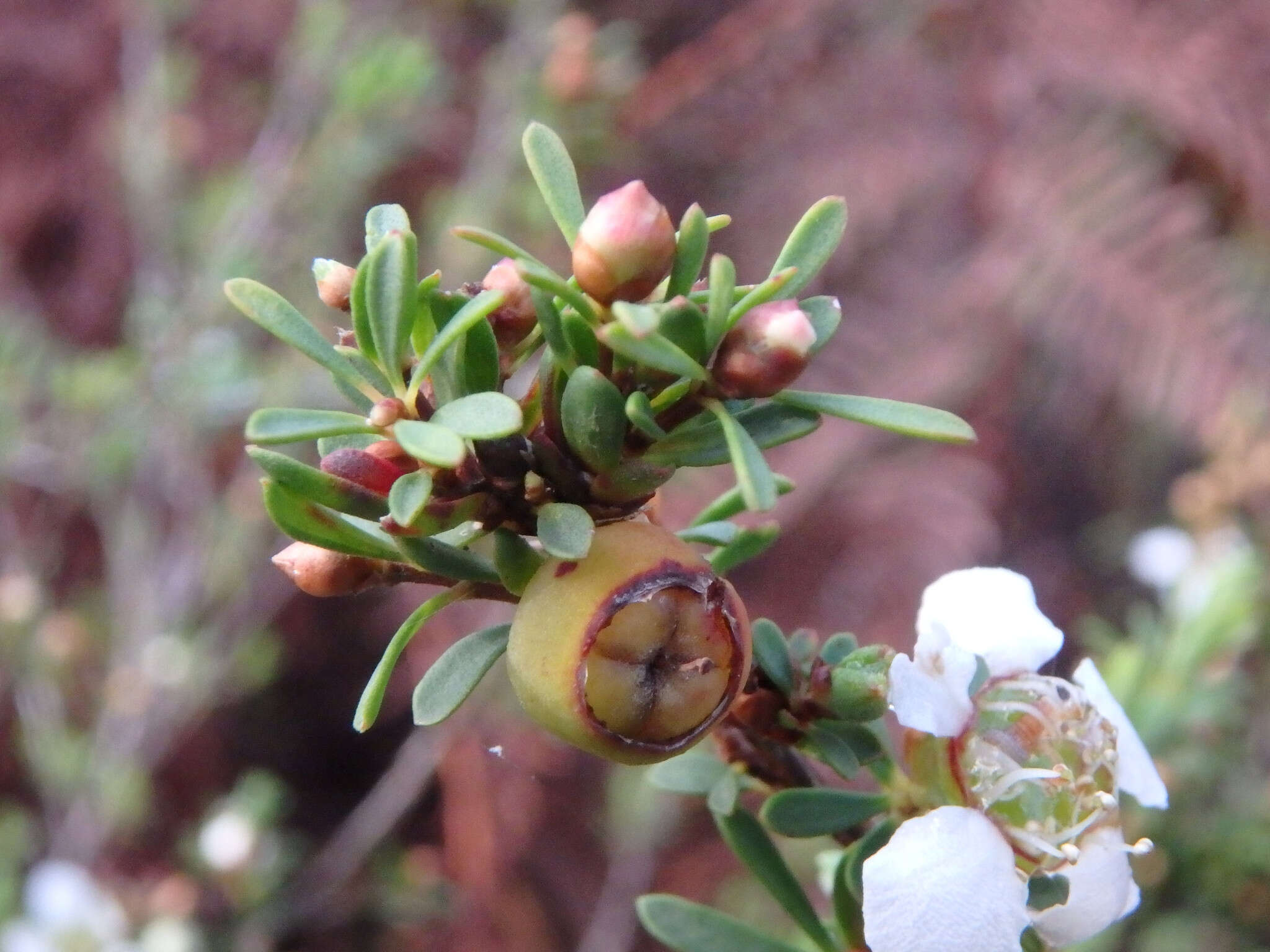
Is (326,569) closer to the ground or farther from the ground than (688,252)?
closer to the ground

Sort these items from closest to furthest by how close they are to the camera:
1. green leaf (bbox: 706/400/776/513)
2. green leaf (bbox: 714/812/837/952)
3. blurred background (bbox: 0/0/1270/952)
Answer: green leaf (bbox: 706/400/776/513) < green leaf (bbox: 714/812/837/952) < blurred background (bbox: 0/0/1270/952)

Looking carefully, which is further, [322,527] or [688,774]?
[688,774]

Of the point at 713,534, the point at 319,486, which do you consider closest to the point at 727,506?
the point at 713,534

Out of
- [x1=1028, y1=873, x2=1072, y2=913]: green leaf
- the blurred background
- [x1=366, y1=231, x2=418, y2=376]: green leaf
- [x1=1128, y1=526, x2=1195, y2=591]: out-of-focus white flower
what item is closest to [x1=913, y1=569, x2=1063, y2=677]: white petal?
[x1=1028, y1=873, x2=1072, y2=913]: green leaf

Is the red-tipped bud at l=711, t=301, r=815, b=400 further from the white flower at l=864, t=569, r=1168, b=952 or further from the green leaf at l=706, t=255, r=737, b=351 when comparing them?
the white flower at l=864, t=569, r=1168, b=952

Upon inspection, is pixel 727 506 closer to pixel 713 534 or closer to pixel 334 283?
pixel 713 534

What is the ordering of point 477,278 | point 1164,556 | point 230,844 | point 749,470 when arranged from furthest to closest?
point 477,278 < point 1164,556 < point 230,844 < point 749,470

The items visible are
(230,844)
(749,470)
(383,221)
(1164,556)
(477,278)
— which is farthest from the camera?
(477,278)
